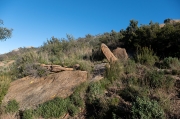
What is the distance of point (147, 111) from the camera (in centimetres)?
362

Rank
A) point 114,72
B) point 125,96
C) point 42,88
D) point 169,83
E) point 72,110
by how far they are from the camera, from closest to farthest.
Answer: point 169,83, point 125,96, point 72,110, point 114,72, point 42,88

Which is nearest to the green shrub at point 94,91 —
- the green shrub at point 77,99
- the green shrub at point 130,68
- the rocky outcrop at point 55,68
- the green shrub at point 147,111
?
the green shrub at point 77,99

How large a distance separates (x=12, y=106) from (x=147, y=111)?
17.0 feet

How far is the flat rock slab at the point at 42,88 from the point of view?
6.41 meters

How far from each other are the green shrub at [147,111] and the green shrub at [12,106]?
15.4ft

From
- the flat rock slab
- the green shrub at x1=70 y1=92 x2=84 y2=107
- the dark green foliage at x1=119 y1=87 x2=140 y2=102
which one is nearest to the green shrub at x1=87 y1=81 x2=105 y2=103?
the green shrub at x1=70 y1=92 x2=84 y2=107

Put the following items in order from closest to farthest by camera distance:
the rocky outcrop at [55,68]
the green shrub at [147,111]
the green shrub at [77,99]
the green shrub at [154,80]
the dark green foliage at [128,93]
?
the green shrub at [147,111], the dark green foliage at [128,93], the green shrub at [154,80], the green shrub at [77,99], the rocky outcrop at [55,68]

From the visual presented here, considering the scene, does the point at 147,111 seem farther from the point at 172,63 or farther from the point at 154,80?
the point at 172,63

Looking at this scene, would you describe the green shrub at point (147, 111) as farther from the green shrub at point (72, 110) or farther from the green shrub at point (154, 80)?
the green shrub at point (72, 110)

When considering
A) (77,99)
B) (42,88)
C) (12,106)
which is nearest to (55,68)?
(42,88)

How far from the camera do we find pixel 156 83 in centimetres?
525

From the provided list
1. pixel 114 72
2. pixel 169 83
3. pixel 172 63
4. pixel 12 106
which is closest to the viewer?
pixel 169 83

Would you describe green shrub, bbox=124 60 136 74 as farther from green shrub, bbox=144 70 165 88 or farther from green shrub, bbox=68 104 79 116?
green shrub, bbox=68 104 79 116

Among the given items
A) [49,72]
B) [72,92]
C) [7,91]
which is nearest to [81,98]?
[72,92]
